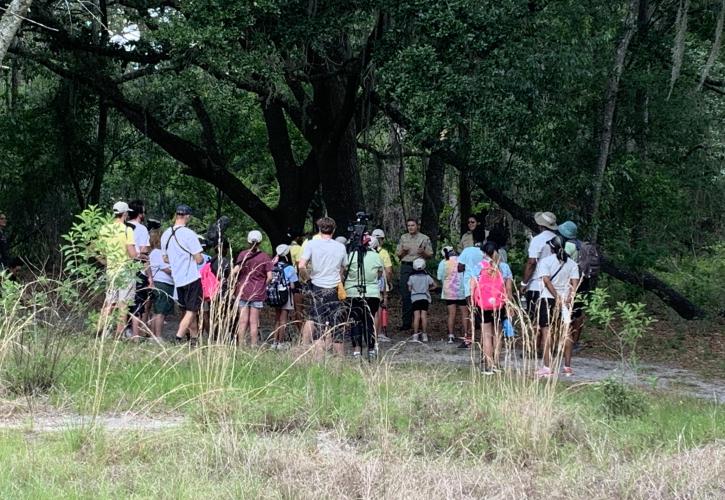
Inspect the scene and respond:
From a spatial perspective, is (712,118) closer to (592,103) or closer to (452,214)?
(592,103)

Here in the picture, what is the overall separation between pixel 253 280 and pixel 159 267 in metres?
1.18

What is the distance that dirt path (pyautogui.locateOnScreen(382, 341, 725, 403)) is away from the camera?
10609 millimetres

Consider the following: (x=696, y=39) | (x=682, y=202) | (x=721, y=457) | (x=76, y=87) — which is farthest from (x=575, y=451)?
(x=76, y=87)

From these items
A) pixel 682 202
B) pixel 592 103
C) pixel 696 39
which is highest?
pixel 696 39

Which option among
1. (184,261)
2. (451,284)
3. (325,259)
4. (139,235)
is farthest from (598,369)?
(139,235)

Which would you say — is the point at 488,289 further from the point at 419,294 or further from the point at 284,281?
the point at 419,294

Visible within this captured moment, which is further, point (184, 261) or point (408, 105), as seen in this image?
point (408, 105)

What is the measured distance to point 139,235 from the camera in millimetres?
10867

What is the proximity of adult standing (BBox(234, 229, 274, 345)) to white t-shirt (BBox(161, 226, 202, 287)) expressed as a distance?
72cm

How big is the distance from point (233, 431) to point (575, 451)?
2.30m

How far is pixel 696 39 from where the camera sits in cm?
1562

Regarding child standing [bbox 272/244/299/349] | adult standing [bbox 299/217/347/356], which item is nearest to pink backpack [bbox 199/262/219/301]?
child standing [bbox 272/244/299/349]

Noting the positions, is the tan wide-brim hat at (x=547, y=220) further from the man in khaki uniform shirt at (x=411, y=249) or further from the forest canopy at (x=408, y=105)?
the man in khaki uniform shirt at (x=411, y=249)

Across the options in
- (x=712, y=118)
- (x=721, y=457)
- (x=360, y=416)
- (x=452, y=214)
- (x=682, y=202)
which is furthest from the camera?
(x=452, y=214)
